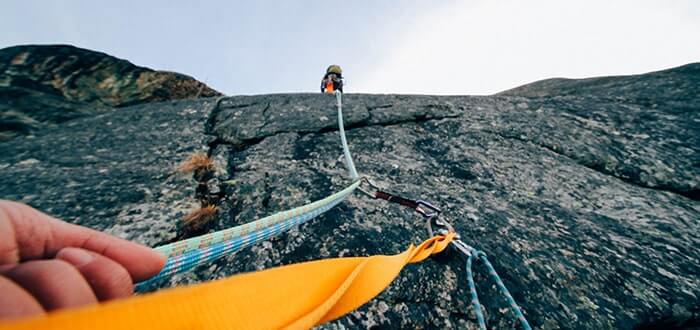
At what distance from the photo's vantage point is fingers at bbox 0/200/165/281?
571 millimetres

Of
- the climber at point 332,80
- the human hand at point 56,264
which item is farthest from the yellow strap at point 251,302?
the climber at point 332,80

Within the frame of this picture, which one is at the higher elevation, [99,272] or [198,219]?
[99,272]

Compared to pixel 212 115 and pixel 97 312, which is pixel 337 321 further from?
pixel 212 115

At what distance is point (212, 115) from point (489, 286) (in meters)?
3.38

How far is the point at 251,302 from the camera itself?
1.81 ft

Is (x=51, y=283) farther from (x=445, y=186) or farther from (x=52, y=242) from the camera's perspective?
(x=445, y=186)

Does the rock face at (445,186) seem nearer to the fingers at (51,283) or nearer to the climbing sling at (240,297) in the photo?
the climbing sling at (240,297)

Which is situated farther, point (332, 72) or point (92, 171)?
point (332, 72)

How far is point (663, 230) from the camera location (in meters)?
2.01

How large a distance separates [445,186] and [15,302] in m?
2.41

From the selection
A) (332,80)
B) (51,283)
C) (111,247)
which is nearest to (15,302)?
(51,283)

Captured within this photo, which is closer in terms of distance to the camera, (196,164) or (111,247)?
(111,247)

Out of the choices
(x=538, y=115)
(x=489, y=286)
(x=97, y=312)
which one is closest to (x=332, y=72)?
(x=538, y=115)

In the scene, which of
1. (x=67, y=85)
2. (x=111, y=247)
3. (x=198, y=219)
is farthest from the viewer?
(x=67, y=85)
